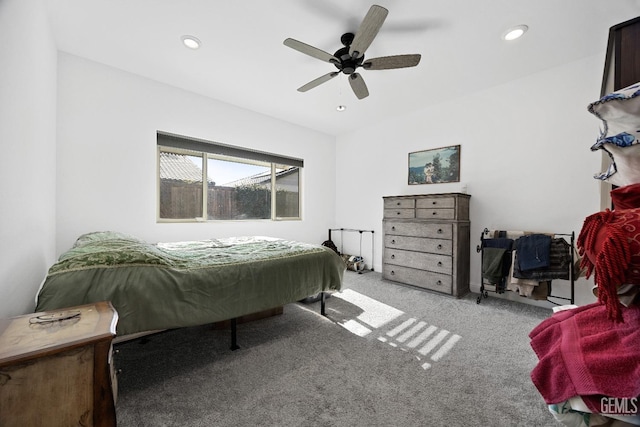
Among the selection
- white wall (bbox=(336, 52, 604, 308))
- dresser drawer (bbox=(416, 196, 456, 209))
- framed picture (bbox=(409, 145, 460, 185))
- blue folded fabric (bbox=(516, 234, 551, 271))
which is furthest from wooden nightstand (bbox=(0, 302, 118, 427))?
framed picture (bbox=(409, 145, 460, 185))

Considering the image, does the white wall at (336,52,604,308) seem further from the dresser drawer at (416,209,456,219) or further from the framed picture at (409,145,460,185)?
the dresser drawer at (416,209,456,219)

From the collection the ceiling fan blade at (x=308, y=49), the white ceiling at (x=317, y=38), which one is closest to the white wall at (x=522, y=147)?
the white ceiling at (x=317, y=38)

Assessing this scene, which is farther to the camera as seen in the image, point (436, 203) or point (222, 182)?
point (222, 182)

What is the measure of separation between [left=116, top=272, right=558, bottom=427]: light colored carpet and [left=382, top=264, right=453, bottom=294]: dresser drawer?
1.98 feet

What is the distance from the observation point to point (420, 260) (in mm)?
3408

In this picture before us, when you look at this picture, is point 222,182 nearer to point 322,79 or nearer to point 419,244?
point 322,79

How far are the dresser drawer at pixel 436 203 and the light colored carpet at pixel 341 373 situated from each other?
1.30 m

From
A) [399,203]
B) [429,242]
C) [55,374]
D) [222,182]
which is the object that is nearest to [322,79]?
[399,203]

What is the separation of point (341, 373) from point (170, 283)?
124 cm

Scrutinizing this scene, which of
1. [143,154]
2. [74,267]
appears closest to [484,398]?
[74,267]

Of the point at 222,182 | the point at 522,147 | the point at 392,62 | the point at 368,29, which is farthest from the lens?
the point at 222,182

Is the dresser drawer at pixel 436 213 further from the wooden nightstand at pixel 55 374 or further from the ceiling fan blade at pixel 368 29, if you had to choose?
the wooden nightstand at pixel 55 374

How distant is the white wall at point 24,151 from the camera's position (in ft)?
3.95

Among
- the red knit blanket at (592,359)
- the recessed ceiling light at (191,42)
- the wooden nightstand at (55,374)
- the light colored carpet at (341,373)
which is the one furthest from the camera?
the recessed ceiling light at (191,42)
